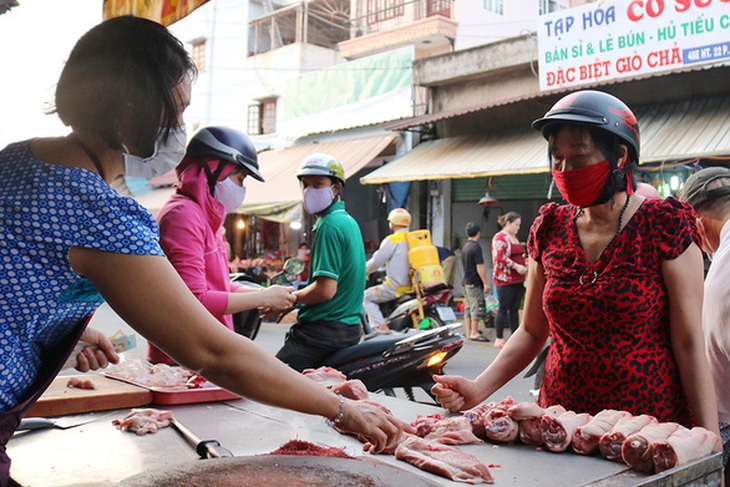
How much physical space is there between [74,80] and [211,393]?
159 centimetres

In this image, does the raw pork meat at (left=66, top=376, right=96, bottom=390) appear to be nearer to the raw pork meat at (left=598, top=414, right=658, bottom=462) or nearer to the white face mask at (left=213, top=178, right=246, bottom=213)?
the white face mask at (left=213, top=178, right=246, bottom=213)

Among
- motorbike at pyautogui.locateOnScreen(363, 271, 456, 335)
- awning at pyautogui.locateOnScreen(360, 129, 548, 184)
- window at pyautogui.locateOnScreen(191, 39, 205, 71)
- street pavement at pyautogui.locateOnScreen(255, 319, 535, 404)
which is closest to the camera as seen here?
street pavement at pyautogui.locateOnScreen(255, 319, 535, 404)

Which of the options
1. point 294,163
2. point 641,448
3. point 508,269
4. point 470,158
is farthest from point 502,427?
point 294,163

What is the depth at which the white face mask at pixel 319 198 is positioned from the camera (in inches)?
175

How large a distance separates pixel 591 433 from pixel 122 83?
67.4 inches

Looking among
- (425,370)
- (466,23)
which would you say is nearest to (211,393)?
(425,370)

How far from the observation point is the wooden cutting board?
8.62 ft

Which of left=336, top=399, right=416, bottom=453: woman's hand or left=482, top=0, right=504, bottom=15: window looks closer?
left=336, top=399, right=416, bottom=453: woman's hand

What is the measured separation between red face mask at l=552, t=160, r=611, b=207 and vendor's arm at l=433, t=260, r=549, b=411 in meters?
0.36

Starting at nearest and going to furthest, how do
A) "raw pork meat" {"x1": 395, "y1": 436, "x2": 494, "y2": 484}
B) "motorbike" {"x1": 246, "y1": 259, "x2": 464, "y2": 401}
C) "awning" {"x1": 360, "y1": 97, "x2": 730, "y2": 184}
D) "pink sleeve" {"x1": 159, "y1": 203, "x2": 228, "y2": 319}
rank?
"raw pork meat" {"x1": 395, "y1": 436, "x2": 494, "y2": 484} → "pink sleeve" {"x1": 159, "y1": 203, "x2": 228, "y2": 319} → "motorbike" {"x1": 246, "y1": 259, "x2": 464, "y2": 401} → "awning" {"x1": 360, "y1": 97, "x2": 730, "y2": 184}

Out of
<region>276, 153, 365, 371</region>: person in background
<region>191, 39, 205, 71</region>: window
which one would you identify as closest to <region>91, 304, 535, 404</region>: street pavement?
<region>276, 153, 365, 371</region>: person in background

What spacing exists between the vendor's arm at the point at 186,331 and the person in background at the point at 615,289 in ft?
3.40

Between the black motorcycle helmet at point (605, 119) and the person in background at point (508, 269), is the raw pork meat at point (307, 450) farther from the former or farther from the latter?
the person in background at point (508, 269)

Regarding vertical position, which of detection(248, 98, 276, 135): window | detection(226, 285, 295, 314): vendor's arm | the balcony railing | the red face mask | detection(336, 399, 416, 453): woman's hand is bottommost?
detection(336, 399, 416, 453): woman's hand
